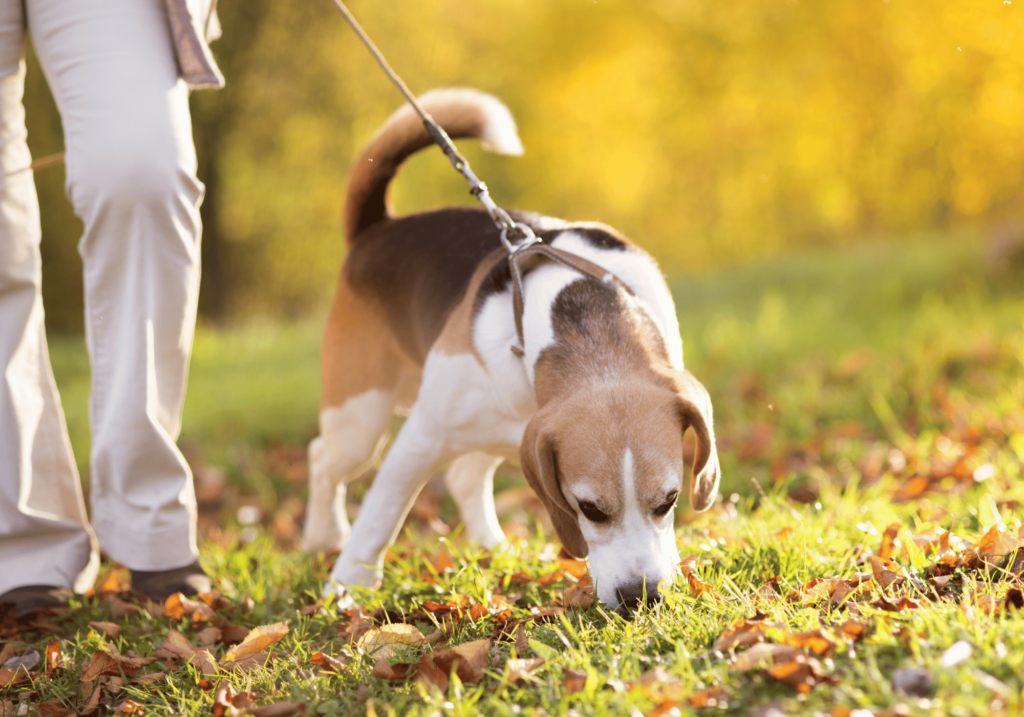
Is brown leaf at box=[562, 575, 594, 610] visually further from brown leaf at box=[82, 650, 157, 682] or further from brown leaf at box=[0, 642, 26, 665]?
brown leaf at box=[0, 642, 26, 665]

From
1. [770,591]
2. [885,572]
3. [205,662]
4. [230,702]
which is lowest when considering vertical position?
[205,662]

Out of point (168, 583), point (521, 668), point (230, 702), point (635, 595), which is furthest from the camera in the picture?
point (168, 583)

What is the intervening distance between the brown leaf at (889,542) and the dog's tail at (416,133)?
1831 mm

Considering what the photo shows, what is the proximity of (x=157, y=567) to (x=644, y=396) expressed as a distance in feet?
5.63

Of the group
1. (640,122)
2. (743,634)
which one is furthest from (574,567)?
(640,122)

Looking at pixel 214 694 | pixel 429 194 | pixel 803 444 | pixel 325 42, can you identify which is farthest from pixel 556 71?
pixel 214 694

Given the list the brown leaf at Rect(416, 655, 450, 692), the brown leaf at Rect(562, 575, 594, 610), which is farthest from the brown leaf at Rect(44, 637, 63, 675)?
the brown leaf at Rect(562, 575, 594, 610)

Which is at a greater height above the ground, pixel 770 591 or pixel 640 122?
pixel 770 591

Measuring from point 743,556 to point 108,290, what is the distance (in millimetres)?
2120

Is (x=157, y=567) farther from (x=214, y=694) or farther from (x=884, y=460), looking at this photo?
(x=884, y=460)

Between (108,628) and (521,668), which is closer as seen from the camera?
(521,668)

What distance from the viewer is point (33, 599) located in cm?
287

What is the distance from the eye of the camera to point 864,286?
8688 mm

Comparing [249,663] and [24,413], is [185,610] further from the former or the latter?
[24,413]
